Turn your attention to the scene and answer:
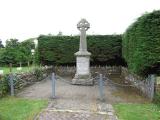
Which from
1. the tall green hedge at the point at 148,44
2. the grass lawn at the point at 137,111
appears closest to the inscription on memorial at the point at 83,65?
the tall green hedge at the point at 148,44

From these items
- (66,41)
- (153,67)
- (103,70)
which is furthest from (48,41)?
(153,67)

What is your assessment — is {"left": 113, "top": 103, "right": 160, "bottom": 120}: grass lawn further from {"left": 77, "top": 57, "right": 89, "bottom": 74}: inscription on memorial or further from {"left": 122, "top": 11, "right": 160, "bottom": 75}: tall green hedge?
{"left": 77, "top": 57, "right": 89, "bottom": 74}: inscription on memorial

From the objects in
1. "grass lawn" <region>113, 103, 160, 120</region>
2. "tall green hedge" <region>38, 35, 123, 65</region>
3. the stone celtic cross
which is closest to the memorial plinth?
the stone celtic cross

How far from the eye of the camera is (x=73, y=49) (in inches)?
944

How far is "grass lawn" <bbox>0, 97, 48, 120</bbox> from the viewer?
28.9ft

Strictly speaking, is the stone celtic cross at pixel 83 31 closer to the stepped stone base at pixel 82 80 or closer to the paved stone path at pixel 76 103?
the stepped stone base at pixel 82 80

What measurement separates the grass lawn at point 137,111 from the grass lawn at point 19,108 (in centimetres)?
269

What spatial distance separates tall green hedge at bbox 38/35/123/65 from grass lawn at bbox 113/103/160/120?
13.2 meters

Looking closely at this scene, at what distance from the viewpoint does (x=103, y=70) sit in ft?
77.6

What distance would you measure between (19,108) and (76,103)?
2.13 meters

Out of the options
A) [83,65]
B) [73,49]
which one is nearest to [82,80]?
[83,65]

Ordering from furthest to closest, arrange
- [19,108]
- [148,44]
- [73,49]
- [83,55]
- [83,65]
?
[73,49], [83,65], [83,55], [148,44], [19,108]

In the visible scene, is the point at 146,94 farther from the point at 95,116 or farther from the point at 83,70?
the point at 83,70

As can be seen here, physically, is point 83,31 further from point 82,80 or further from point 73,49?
point 73,49
